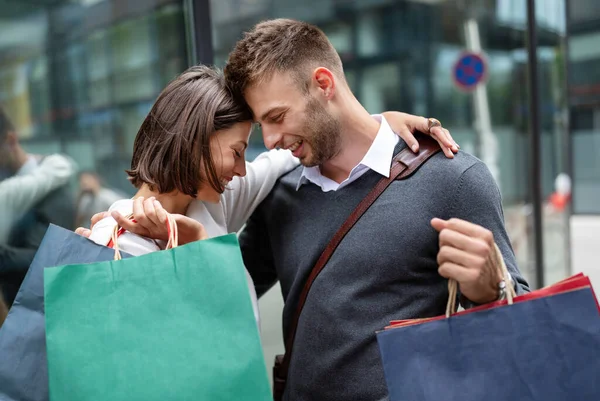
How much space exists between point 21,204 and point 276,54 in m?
0.89

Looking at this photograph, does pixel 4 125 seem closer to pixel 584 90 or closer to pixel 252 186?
pixel 252 186

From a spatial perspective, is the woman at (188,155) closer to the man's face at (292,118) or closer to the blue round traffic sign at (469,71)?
the man's face at (292,118)

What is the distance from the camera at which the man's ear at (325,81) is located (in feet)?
4.83

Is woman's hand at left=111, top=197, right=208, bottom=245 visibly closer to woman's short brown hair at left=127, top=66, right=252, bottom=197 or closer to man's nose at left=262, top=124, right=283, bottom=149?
woman's short brown hair at left=127, top=66, right=252, bottom=197

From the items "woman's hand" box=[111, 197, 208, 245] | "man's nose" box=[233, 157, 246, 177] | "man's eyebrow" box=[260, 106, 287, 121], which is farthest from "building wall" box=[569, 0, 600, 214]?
"woman's hand" box=[111, 197, 208, 245]

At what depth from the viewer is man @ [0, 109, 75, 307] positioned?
175cm

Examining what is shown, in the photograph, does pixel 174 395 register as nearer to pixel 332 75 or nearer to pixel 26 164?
pixel 332 75

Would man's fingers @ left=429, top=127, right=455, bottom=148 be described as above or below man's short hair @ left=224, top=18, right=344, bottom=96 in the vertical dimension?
below

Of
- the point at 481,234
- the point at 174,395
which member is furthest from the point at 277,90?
the point at 174,395

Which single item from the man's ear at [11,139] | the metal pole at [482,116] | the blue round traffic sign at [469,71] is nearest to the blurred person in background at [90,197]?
the man's ear at [11,139]

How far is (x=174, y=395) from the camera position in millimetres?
977

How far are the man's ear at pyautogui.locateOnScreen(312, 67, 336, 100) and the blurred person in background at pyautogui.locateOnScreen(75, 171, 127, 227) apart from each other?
2.82 ft

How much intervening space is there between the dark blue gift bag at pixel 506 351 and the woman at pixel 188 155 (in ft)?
1.29

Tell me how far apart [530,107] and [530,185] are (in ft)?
1.42
